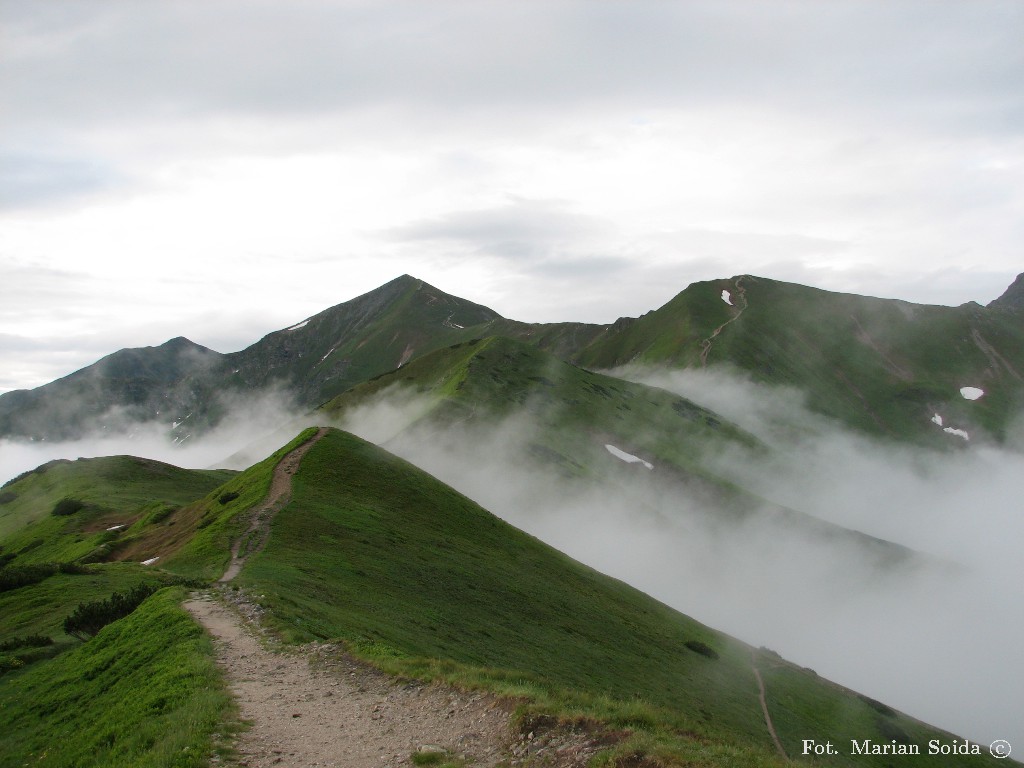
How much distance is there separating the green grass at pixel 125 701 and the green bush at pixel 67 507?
5925 cm

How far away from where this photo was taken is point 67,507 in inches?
3012

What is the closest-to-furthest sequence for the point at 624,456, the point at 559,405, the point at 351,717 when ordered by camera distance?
the point at 351,717 < the point at 624,456 < the point at 559,405

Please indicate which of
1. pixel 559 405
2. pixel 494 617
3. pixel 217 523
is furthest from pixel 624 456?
pixel 217 523

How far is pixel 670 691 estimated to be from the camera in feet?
132

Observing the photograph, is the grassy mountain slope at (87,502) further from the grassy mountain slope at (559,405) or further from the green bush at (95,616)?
the grassy mountain slope at (559,405)

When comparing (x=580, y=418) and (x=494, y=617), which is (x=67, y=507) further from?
(x=580, y=418)

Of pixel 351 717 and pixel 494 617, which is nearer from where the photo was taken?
pixel 351 717

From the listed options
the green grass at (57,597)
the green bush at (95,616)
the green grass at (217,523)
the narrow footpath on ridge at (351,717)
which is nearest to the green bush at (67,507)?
the green grass at (217,523)

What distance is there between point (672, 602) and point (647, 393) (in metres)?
74.1

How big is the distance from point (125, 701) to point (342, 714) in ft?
23.1

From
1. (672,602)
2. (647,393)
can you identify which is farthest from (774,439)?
(672,602)

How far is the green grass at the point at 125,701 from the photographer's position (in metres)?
15.5

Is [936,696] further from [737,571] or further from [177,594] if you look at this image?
[177,594]

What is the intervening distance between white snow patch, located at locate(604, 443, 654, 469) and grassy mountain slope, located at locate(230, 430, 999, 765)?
220 feet
